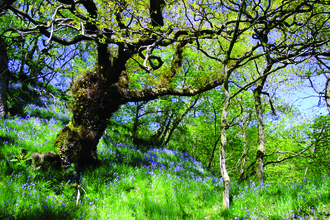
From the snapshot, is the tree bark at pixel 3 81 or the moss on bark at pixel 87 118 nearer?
the moss on bark at pixel 87 118

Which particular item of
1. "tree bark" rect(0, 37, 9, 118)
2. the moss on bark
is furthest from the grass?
"tree bark" rect(0, 37, 9, 118)

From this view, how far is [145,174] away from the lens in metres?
5.72

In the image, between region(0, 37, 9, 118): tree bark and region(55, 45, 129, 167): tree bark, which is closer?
region(55, 45, 129, 167): tree bark

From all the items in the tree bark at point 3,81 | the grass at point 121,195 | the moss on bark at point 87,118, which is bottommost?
the grass at point 121,195

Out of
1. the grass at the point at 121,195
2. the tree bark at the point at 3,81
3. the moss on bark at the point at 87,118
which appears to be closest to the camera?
the grass at the point at 121,195

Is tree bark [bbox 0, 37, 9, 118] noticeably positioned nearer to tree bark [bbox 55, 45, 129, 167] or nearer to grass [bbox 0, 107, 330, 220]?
grass [bbox 0, 107, 330, 220]

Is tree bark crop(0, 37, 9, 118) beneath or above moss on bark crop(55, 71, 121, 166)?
above

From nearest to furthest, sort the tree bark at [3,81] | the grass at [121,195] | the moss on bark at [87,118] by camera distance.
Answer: the grass at [121,195] < the moss on bark at [87,118] < the tree bark at [3,81]

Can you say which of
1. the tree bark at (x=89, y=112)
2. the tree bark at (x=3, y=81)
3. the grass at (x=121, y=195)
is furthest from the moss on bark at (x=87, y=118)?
the tree bark at (x=3, y=81)

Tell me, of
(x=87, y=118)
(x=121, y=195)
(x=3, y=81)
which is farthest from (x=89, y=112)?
(x=3, y=81)

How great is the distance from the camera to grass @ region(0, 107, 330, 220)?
3.08 metres

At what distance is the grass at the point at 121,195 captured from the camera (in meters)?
3.08

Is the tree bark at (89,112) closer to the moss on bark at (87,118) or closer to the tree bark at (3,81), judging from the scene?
the moss on bark at (87,118)

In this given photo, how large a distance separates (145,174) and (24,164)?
3302 mm
